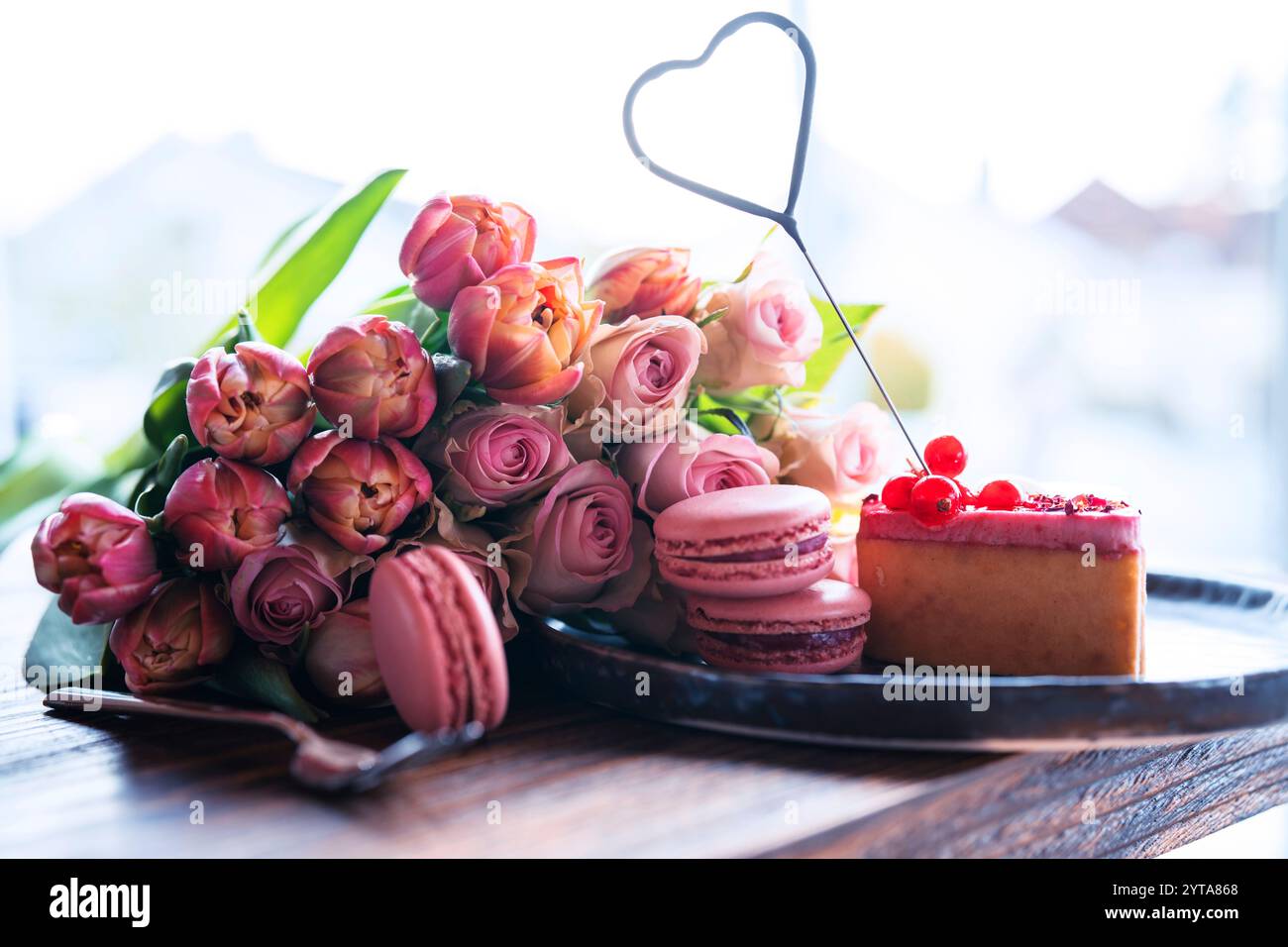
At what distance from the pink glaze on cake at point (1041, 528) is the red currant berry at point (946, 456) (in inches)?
3.0

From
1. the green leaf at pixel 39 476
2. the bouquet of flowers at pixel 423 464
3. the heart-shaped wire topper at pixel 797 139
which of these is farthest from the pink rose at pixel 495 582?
the green leaf at pixel 39 476

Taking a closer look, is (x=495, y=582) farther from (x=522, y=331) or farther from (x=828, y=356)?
(x=828, y=356)

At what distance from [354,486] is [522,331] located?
155 millimetres

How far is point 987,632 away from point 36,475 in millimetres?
870

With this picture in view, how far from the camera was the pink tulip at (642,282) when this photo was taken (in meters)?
0.81

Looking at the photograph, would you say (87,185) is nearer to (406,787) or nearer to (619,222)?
(619,222)

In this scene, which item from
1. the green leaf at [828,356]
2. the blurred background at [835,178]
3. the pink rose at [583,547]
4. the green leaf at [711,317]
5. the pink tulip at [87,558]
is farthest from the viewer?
the blurred background at [835,178]

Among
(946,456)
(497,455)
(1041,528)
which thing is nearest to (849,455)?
(946,456)

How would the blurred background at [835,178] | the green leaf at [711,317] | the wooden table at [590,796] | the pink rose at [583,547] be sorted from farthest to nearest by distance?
the blurred background at [835,178] < the green leaf at [711,317] < the pink rose at [583,547] < the wooden table at [590,796]

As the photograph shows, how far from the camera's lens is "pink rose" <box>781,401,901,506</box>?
0.87 m

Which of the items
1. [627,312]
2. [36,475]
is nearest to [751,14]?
[627,312]

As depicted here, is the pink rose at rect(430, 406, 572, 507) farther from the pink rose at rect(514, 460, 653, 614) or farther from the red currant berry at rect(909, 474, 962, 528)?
the red currant berry at rect(909, 474, 962, 528)

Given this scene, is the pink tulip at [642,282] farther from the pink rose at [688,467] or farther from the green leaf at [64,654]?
the green leaf at [64,654]

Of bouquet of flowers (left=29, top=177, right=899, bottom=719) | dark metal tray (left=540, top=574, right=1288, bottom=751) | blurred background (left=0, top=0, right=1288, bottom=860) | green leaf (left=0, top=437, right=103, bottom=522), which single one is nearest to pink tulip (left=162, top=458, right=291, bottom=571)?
bouquet of flowers (left=29, top=177, right=899, bottom=719)
